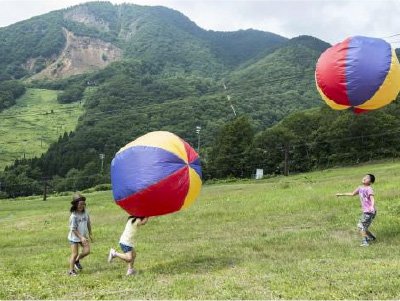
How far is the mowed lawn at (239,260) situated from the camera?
7805 mm

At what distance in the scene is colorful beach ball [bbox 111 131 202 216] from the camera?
9672 mm

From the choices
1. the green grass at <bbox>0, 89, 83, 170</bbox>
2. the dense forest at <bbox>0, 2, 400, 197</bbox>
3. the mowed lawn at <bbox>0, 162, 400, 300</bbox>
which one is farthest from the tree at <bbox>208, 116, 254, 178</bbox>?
the mowed lawn at <bbox>0, 162, 400, 300</bbox>

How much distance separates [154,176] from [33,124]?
155 m

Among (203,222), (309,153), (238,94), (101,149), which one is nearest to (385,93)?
(203,222)

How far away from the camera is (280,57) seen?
454 feet

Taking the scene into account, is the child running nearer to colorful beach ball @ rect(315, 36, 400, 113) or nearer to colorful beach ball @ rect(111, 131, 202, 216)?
colorful beach ball @ rect(111, 131, 202, 216)

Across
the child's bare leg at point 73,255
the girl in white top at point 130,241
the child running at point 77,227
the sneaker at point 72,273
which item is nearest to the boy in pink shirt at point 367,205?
the girl in white top at point 130,241

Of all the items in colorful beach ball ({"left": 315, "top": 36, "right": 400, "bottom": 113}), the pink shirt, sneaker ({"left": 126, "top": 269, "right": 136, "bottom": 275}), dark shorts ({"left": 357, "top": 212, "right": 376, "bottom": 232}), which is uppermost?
colorful beach ball ({"left": 315, "top": 36, "right": 400, "bottom": 113})

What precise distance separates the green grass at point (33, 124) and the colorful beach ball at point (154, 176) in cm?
12263

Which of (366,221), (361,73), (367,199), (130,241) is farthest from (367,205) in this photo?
(130,241)

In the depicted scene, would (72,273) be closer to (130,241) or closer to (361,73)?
(130,241)

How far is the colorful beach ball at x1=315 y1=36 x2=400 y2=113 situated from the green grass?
123 m

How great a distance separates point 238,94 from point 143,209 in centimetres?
10486

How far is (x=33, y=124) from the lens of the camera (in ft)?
512
